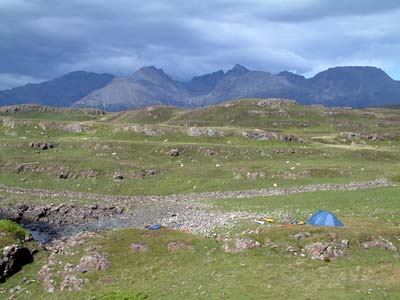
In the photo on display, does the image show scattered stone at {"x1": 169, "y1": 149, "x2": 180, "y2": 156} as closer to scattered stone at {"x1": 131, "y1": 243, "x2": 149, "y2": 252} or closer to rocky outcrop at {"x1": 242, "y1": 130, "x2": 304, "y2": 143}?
rocky outcrop at {"x1": 242, "y1": 130, "x2": 304, "y2": 143}

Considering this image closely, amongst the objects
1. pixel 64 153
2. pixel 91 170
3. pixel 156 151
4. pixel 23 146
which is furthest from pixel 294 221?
pixel 23 146

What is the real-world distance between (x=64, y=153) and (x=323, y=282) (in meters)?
92.6

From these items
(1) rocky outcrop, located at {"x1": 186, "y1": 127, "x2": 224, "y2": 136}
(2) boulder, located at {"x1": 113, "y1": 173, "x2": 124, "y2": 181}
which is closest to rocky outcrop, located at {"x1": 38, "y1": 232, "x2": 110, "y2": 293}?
(2) boulder, located at {"x1": 113, "y1": 173, "x2": 124, "y2": 181}

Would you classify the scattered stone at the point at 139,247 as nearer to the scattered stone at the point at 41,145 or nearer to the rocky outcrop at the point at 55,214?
the rocky outcrop at the point at 55,214

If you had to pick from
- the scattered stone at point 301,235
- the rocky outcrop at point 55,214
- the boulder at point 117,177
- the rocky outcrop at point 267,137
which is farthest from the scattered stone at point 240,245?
the rocky outcrop at point 267,137

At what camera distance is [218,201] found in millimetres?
72688

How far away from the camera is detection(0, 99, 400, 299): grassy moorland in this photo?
32.7m

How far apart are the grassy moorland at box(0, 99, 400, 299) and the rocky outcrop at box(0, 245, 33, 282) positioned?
768 mm

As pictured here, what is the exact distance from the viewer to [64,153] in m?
112

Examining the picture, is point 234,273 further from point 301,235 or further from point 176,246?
point 301,235

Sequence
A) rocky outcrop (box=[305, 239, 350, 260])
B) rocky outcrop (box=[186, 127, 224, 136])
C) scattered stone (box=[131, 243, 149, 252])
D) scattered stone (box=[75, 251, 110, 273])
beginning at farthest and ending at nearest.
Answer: rocky outcrop (box=[186, 127, 224, 136]) < scattered stone (box=[131, 243, 149, 252]) < scattered stone (box=[75, 251, 110, 273]) < rocky outcrop (box=[305, 239, 350, 260])

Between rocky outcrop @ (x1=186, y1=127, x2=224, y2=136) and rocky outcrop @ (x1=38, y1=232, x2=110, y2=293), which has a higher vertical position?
rocky outcrop @ (x1=186, y1=127, x2=224, y2=136)

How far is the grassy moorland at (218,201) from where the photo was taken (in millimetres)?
32688

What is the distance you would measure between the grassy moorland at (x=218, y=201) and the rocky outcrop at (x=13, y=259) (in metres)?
0.77
